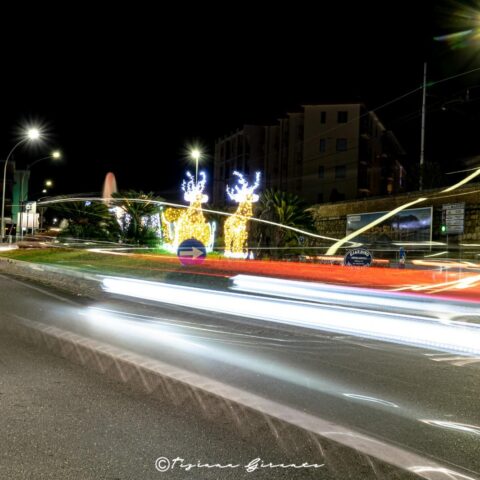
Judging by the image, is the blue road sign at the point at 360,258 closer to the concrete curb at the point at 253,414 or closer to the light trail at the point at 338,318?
the light trail at the point at 338,318

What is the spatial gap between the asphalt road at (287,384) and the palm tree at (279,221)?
19011 millimetres

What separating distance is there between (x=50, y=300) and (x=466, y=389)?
35.9 feet

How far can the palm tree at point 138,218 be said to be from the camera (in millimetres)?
36062

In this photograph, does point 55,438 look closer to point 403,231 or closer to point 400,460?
point 400,460

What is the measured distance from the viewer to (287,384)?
6.25 m

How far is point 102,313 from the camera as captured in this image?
1193 centimetres

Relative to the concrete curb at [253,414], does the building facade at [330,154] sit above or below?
above

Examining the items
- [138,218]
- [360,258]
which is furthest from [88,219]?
[360,258]

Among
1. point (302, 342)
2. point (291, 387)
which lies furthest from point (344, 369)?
point (302, 342)

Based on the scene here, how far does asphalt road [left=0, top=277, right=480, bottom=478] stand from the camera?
14.3 ft

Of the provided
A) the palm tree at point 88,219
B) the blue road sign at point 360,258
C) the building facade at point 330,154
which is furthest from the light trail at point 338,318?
the building facade at point 330,154

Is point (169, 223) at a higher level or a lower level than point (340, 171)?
lower

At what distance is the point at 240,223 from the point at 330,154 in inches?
1245

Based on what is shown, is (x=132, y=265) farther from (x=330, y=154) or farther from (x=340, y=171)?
(x=330, y=154)
